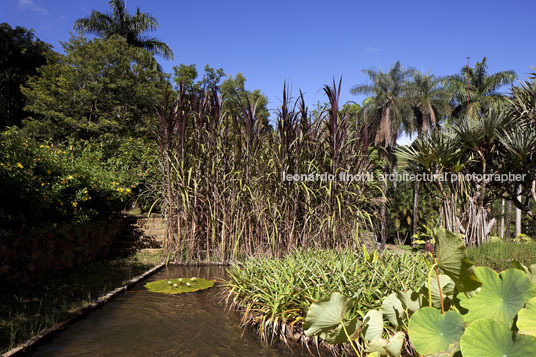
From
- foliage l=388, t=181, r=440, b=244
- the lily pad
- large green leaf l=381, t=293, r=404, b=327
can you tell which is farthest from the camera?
foliage l=388, t=181, r=440, b=244

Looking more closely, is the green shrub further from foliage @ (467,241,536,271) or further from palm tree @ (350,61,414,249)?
palm tree @ (350,61,414,249)

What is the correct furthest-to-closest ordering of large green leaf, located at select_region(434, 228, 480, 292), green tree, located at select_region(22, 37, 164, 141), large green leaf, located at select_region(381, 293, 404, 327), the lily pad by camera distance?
green tree, located at select_region(22, 37, 164, 141), the lily pad, large green leaf, located at select_region(381, 293, 404, 327), large green leaf, located at select_region(434, 228, 480, 292)

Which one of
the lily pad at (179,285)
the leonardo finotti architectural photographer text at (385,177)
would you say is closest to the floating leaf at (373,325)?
the lily pad at (179,285)

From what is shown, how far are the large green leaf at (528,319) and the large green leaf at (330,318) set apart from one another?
14.3 inches

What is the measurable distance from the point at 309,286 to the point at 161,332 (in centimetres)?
125

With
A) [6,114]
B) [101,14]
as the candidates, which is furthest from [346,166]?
[101,14]

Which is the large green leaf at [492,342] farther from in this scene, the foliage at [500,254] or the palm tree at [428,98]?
the palm tree at [428,98]

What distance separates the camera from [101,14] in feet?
65.1

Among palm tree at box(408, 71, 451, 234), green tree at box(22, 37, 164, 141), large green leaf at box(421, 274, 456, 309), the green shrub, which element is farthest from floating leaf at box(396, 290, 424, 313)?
palm tree at box(408, 71, 451, 234)

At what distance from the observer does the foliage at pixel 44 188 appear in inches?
148

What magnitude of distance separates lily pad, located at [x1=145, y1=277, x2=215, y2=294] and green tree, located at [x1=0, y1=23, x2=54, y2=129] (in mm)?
17601

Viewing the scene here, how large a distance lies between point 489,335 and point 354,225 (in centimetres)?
386

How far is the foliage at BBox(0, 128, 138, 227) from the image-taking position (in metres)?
3.75

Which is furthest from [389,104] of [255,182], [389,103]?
[255,182]
